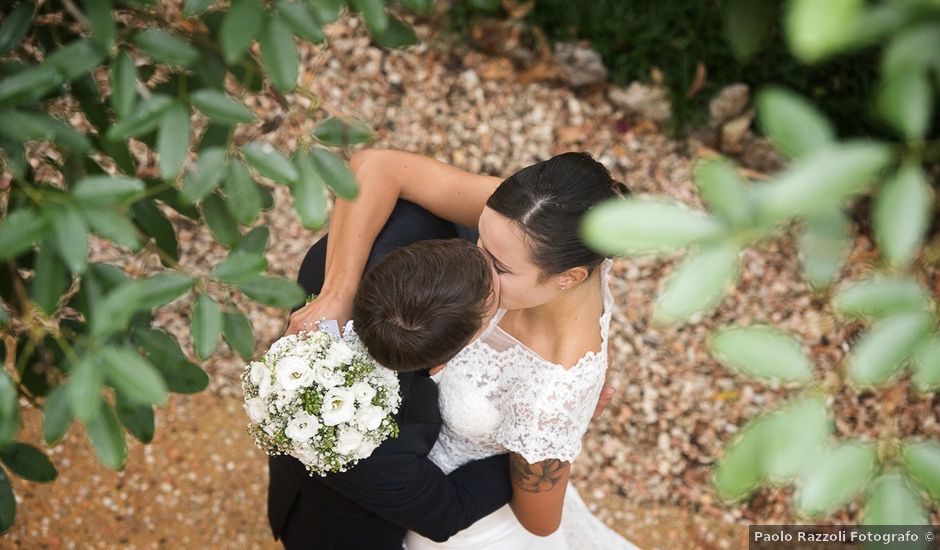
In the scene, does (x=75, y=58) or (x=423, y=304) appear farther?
(x=423, y=304)

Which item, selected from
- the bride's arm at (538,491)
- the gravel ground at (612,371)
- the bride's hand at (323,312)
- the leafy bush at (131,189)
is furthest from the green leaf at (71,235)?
the gravel ground at (612,371)

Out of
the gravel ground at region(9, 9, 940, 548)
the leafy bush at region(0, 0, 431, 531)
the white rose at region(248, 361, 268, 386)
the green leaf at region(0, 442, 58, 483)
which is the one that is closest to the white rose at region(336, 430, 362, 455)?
the white rose at region(248, 361, 268, 386)

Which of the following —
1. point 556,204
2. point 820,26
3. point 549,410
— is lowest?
point 549,410

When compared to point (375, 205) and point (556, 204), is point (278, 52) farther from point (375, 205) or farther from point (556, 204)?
point (375, 205)

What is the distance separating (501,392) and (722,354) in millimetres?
1559

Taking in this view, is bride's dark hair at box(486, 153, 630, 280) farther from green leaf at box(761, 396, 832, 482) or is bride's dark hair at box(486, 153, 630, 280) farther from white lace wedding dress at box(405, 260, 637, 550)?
green leaf at box(761, 396, 832, 482)

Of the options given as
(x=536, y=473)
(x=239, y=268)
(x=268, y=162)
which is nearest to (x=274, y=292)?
(x=239, y=268)

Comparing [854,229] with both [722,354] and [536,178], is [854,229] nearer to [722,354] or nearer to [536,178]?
[536,178]

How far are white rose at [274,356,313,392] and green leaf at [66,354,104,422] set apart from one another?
90 cm

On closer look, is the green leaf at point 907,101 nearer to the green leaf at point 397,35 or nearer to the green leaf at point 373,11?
the green leaf at point 373,11

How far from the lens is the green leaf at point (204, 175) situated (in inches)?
33.1

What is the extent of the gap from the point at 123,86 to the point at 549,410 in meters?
1.31

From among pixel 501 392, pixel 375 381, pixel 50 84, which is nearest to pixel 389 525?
pixel 501 392

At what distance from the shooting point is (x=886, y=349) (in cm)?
55
